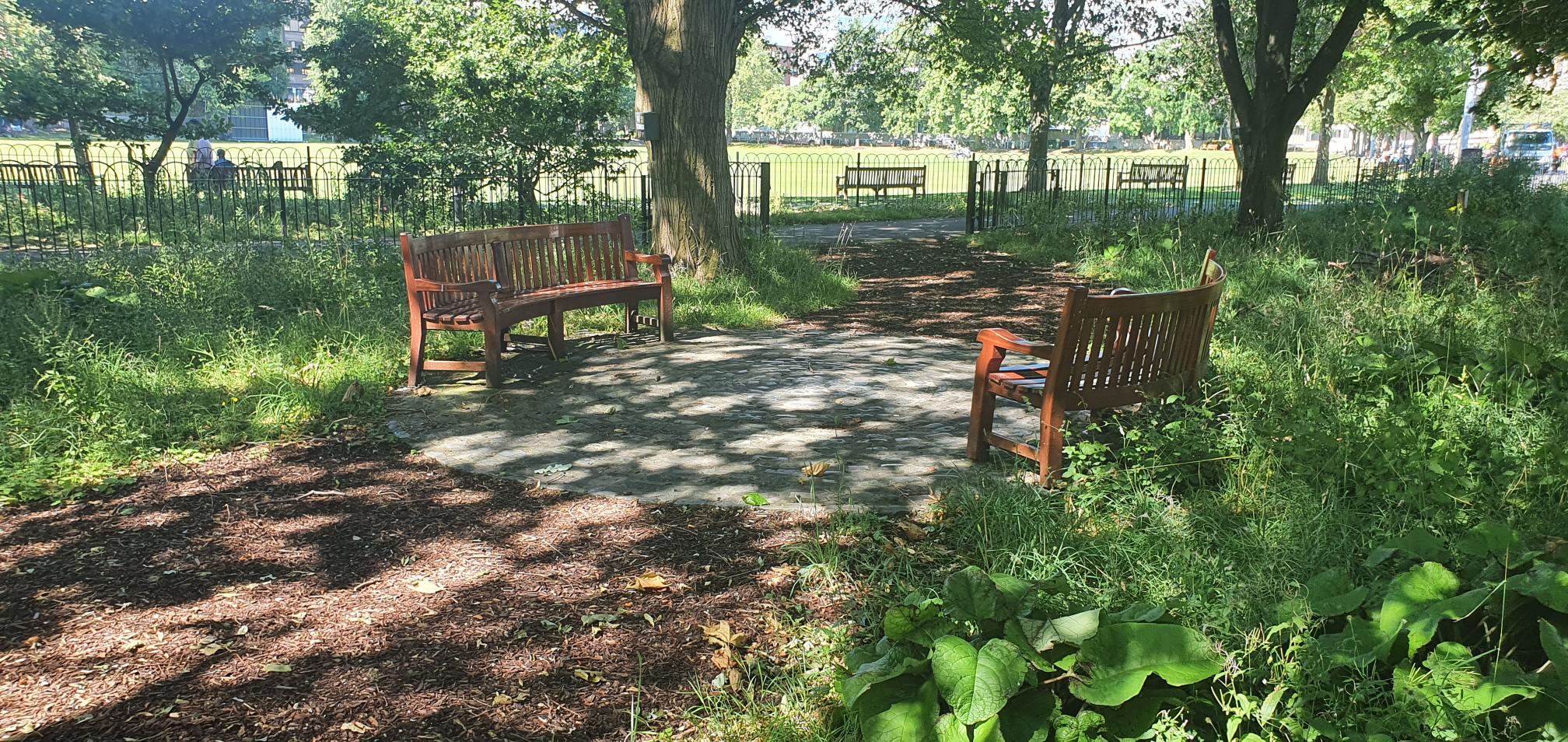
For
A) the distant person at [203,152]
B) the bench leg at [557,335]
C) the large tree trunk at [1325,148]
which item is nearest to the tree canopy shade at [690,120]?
the bench leg at [557,335]

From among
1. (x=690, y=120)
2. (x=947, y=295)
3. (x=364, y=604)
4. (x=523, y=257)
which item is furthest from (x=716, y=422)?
(x=947, y=295)

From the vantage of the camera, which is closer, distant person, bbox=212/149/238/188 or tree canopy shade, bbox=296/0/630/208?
tree canopy shade, bbox=296/0/630/208

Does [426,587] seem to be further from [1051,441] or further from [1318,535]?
[1318,535]

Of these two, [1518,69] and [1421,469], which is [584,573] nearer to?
[1421,469]

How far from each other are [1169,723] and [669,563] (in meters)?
2.10

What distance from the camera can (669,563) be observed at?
4.02m

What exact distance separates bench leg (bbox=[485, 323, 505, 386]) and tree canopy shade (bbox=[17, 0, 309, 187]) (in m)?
17.3

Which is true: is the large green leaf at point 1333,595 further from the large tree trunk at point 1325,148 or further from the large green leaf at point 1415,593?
the large tree trunk at point 1325,148

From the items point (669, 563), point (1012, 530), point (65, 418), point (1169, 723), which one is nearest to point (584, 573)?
point (669, 563)

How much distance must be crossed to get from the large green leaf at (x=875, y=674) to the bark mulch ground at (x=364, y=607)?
0.68 meters

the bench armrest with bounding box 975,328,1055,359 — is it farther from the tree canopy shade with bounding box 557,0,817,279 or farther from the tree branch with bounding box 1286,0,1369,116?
the tree branch with bounding box 1286,0,1369,116

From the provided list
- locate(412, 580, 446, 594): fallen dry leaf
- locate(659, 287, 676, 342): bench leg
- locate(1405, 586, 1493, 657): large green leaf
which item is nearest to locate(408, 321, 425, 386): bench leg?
locate(659, 287, 676, 342): bench leg

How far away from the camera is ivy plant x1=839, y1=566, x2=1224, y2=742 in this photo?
2354 mm

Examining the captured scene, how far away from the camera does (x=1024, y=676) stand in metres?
2.39
